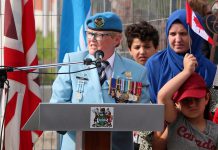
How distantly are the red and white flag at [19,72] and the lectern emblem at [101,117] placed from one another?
7.68 ft

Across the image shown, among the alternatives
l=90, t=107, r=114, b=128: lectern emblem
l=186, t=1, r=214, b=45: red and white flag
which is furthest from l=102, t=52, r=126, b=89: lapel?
l=90, t=107, r=114, b=128: lectern emblem

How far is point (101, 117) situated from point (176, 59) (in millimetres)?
1335

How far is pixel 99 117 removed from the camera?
3.69 meters

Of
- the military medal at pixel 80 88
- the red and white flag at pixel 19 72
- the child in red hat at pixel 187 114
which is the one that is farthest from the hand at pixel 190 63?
the red and white flag at pixel 19 72

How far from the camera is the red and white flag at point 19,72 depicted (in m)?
5.95

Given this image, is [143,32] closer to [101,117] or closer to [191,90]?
[191,90]

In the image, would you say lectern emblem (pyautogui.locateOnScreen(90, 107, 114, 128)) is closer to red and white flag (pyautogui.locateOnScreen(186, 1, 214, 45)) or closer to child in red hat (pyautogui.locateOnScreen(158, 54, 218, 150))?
child in red hat (pyautogui.locateOnScreen(158, 54, 218, 150))

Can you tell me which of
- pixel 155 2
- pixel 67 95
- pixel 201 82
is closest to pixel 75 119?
pixel 67 95

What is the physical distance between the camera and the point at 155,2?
7113 millimetres

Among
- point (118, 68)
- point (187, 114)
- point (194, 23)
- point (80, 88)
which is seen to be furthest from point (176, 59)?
point (80, 88)

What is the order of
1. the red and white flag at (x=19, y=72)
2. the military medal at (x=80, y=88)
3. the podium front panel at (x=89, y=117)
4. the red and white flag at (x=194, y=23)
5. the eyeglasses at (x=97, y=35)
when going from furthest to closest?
the red and white flag at (x=19, y=72)
the red and white flag at (x=194, y=23)
the eyeglasses at (x=97, y=35)
the military medal at (x=80, y=88)
the podium front panel at (x=89, y=117)

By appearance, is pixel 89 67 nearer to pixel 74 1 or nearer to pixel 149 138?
pixel 149 138

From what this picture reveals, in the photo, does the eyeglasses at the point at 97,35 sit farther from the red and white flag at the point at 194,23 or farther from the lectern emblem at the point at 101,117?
the lectern emblem at the point at 101,117

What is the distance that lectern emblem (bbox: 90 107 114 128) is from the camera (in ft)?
12.0
